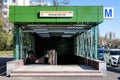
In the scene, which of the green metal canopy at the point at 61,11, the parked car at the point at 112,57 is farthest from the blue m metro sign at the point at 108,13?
the parked car at the point at 112,57

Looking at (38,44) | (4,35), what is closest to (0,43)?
(4,35)

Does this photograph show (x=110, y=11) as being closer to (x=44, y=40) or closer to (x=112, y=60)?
(x=112, y=60)

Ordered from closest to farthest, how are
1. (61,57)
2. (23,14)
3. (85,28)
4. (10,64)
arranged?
(10,64) → (23,14) → (85,28) → (61,57)

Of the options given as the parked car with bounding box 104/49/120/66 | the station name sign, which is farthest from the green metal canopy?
the parked car with bounding box 104/49/120/66

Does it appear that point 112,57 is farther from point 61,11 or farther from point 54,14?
point 54,14

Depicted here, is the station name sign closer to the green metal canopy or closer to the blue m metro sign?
the green metal canopy

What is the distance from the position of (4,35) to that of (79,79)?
229 feet

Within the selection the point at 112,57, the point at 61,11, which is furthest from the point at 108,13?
the point at 112,57

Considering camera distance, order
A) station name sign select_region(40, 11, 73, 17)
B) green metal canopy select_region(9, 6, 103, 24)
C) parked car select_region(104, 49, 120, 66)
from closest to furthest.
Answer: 1. station name sign select_region(40, 11, 73, 17)
2. green metal canopy select_region(9, 6, 103, 24)
3. parked car select_region(104, 49, 120, 66)

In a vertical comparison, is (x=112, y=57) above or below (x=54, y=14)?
below


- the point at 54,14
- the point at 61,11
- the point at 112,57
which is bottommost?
the point at 112,57


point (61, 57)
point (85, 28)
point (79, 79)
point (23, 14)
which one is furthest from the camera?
point (61, 57)

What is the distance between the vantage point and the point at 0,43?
9056 centimetres

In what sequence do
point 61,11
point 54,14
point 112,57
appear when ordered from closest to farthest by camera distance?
point 54,14 < point 61,11 < point 112,57
